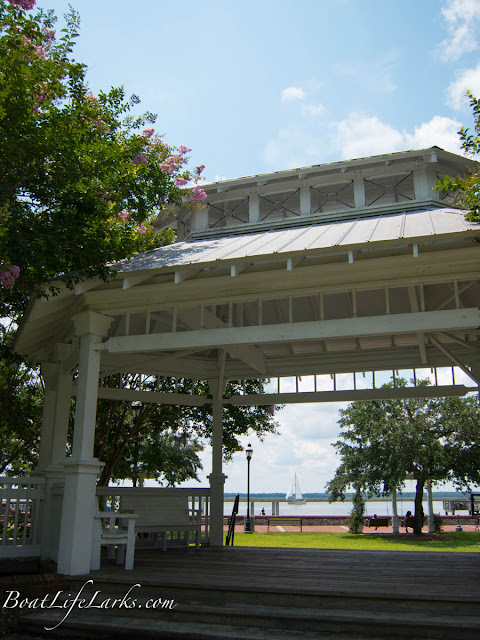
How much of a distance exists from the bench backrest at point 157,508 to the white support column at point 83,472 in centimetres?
200

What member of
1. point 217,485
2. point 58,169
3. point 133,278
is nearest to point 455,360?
point 133,278

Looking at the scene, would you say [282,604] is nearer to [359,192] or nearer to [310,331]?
[310,331]

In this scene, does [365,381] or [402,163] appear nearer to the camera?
[402,163]

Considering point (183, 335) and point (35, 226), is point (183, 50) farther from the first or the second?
point (183, 335)

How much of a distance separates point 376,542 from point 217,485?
28.1 ft

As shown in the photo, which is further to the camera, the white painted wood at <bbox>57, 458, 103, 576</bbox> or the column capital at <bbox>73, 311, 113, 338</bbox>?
the column capital at <bbox>73, 311, 113, 338</bbox>

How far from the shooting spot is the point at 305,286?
637 cm

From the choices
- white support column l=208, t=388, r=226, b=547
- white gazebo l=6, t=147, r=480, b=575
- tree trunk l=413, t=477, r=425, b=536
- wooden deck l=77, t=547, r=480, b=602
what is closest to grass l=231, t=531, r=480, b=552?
tree trunk l=413, t=477, r=425, b=536

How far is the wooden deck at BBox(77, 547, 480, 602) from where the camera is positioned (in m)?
4.99

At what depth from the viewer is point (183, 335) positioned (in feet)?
21.4

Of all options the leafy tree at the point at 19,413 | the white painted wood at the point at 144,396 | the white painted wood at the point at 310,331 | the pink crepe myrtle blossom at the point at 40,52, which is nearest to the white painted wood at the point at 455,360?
the white painted wood at the point at 310,331

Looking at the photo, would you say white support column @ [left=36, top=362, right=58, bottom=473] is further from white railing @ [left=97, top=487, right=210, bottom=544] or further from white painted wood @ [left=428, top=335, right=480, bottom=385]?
white painted wood @ [left=428, top=335, right=480, bottom=385]

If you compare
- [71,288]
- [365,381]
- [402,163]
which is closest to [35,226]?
[71,288]

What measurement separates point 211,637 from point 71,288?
4.11 m
